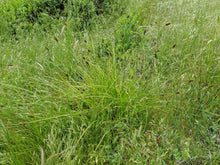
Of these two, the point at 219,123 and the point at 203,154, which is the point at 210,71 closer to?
the point at 219,123

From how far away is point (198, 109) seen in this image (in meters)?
1.83

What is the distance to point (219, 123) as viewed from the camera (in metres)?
1.89

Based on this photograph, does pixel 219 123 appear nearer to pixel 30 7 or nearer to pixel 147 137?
pixel 147 137

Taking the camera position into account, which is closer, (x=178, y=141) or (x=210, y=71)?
(x=178, y=141)

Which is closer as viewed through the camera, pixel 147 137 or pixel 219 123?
pixel 147 137

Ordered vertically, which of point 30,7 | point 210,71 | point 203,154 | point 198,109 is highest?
point 30,7

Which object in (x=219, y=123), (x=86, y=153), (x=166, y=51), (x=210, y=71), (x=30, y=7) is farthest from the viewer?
(x=30, y=7)

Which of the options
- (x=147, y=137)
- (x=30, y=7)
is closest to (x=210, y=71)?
(x=147, y=137)

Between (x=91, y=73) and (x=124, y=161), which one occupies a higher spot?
(x=91, y=73)

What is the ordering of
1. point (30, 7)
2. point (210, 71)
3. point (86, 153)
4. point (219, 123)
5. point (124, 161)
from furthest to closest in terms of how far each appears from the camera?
point (30, 7)
point (210, 71)
point (219, 123)
point (86, 153)
point (124, 161)

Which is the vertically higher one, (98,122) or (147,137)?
(98,122)

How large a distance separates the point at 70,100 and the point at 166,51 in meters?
1.36

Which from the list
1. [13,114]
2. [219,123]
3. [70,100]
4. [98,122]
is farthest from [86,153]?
[219,123]

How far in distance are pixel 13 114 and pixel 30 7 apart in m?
2.94
